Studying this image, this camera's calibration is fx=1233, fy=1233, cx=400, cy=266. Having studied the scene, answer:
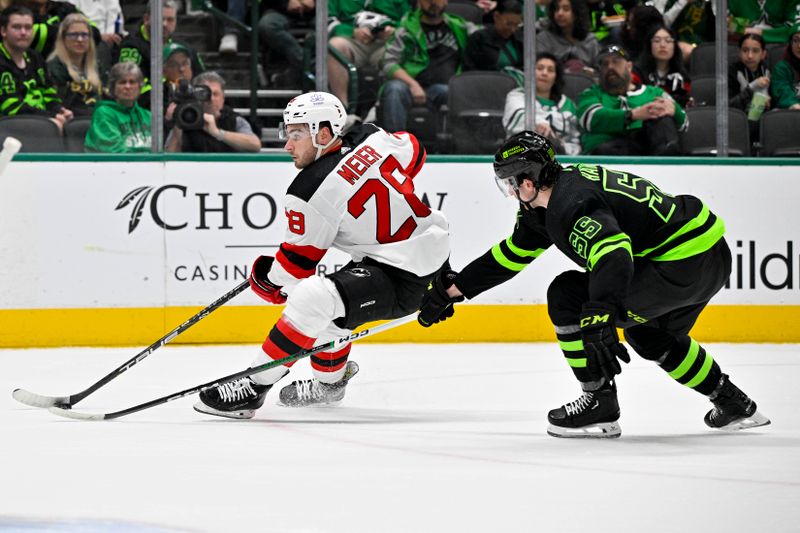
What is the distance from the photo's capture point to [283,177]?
6.28 m

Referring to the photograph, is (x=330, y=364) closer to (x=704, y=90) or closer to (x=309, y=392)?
(x=309, y=392)

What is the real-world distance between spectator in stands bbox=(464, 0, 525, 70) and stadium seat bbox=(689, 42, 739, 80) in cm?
93

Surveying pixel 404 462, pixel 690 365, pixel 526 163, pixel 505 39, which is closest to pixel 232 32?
pixel 505 39

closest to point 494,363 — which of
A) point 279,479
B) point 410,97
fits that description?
point 410,97

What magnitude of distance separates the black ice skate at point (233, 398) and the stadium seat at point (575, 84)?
3012mm

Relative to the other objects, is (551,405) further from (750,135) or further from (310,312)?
(750,135)

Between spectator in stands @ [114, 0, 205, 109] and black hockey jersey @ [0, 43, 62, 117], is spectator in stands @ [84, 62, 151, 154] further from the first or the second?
black hockey jersey @ [0, 43, 62, 117]

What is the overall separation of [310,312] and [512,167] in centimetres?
87

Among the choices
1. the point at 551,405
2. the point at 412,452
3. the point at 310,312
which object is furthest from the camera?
the point at 551,405

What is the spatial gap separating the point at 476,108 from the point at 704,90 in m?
1.23

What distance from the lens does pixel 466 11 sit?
21.4ft

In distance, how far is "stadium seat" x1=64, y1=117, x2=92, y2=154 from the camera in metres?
6.10

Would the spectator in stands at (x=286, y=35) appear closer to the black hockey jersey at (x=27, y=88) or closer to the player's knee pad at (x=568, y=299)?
the black hockey jersey at (x=27, y=88)

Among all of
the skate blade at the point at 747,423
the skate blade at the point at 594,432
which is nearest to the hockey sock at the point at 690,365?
the skate blade at the point at 747,423
